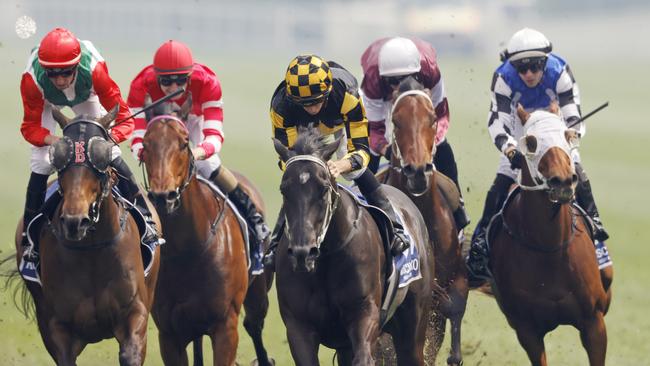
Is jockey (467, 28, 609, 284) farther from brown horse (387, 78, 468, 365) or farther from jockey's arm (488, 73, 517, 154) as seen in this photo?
brown horse (387, 78, 468, 365)

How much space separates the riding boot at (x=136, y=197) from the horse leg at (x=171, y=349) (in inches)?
30.7

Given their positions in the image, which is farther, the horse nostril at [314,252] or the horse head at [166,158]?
the horse head at [166,158]

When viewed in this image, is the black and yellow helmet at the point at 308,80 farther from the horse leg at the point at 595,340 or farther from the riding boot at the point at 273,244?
the horse leg at the point at 595,340

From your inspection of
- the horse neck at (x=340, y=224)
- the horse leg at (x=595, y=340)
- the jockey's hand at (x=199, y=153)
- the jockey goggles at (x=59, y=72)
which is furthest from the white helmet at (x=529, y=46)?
the jockey goggles at (x=59, y=72)

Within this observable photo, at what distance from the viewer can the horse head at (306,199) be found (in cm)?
A: 694

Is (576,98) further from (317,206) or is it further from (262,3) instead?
(262,3)

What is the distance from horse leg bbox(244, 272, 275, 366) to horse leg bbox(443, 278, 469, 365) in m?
1.50

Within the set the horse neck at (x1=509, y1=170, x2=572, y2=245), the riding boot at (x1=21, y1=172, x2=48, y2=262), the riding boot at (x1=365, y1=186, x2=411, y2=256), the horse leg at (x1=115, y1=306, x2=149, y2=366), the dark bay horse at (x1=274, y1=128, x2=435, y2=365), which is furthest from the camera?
the horse neck at (x1=509, y1=170, x2=572, y2=245)

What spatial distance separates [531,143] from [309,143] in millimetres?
2281

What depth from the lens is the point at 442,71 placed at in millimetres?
38281

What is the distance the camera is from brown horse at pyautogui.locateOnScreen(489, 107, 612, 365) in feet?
29.8

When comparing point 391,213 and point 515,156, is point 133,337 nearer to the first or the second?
point 391,213

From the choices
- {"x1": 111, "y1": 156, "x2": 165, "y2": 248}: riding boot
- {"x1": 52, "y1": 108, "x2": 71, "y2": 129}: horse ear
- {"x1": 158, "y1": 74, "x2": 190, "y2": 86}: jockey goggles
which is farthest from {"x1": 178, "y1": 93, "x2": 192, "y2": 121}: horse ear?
{"x1": 52, "y1": 108, "x2": 71, "y2": 129}: horse ear

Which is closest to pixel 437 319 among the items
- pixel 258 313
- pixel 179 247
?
pixel 258 313
